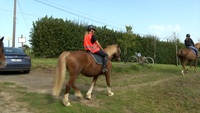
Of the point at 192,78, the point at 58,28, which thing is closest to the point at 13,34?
the point at 58,28

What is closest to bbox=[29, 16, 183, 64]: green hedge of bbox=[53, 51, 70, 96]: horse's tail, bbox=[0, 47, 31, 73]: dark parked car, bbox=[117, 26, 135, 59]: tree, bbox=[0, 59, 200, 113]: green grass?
bbox=[117, 26, 135, 59]: tree

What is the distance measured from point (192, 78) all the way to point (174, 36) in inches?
1290

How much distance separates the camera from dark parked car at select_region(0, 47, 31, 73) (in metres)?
15.3

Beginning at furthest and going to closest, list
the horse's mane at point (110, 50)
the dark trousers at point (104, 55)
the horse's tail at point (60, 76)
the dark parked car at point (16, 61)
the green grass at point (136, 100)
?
the dark parked car at point (16, 61) < the horse's mane at point (110, 50) < the dark trousers at point (104, 55) < the green grass at point (136, 100) < the horse's tail at point (60, 76)

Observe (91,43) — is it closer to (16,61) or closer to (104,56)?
(104,56)

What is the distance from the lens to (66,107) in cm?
807

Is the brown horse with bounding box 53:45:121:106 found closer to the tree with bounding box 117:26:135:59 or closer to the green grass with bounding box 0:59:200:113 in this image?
the green grass with bounding box 0:59:200:113

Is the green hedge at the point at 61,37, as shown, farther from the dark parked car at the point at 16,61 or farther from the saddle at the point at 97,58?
the saddle at the point at 97,58

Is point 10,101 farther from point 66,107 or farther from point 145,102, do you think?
point 145,102

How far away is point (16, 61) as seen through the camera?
15.5 meters

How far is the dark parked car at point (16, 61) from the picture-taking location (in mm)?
15305

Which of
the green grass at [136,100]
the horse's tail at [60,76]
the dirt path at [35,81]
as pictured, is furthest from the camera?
the dirt path at [35,81]

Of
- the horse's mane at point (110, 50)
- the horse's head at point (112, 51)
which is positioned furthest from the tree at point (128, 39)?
the horse's mane at point (110, 50)

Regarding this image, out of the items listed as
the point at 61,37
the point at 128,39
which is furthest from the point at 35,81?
the point at 128,39
